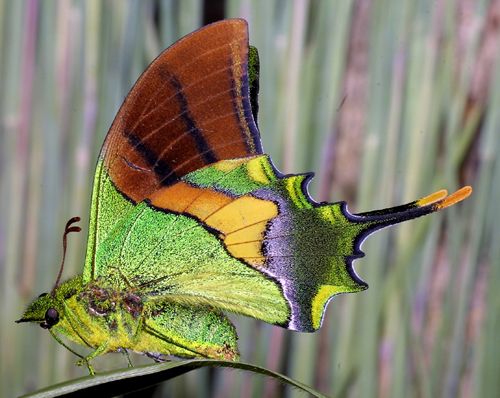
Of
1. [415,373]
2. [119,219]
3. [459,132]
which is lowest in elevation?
[415,373]

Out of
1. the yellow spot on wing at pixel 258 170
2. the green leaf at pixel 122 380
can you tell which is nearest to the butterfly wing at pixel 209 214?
the yellow spot on wing at pixel 258 170

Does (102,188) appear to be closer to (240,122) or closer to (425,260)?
(240,122)

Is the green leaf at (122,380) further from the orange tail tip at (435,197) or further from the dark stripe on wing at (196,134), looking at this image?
the dark stripe on wing at (196,134)

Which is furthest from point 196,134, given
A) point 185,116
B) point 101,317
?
point 101,317

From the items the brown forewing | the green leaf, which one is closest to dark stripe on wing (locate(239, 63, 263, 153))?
the brown forewing

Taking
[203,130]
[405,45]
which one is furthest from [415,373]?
[203,130]

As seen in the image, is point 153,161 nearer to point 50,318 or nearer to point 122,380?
point 50,318
